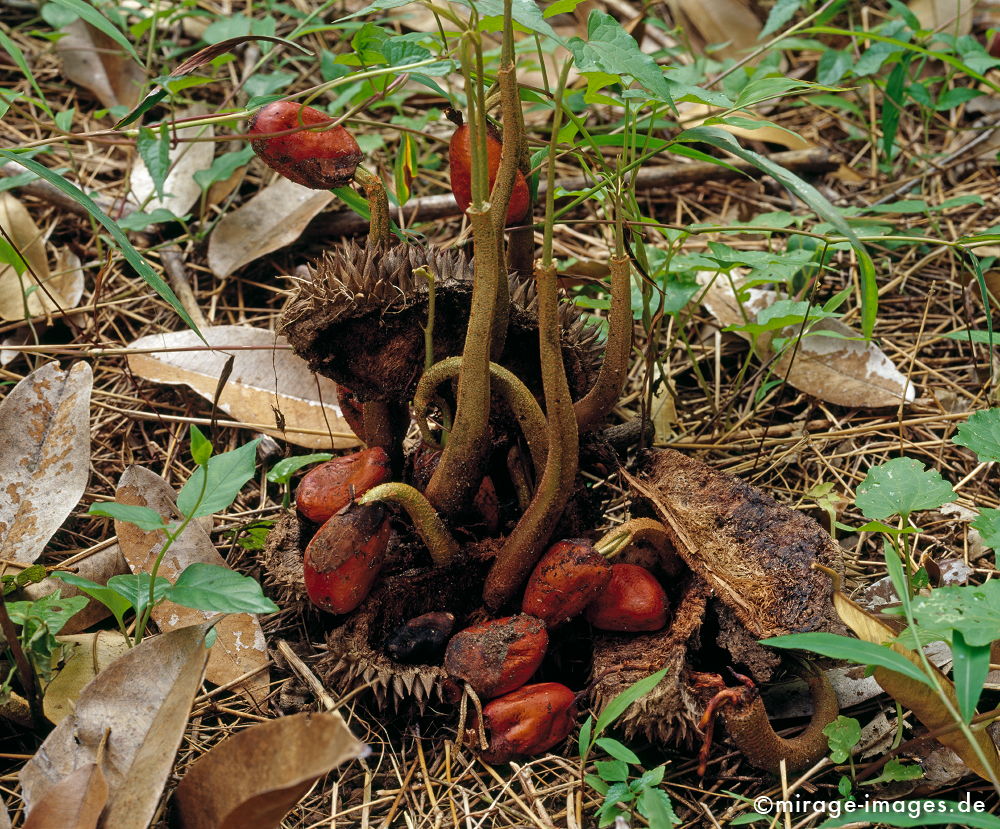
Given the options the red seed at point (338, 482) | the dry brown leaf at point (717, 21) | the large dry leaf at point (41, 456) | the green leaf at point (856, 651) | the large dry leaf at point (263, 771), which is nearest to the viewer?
the large dry leaf at point (263, 771)

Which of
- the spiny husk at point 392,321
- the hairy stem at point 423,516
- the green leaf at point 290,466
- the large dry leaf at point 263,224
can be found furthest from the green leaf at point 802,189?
the large dry leaf at point 263,224

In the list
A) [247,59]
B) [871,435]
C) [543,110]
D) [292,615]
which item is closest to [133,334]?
[292,615]

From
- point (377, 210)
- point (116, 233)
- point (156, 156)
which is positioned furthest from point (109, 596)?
point (156, 156)

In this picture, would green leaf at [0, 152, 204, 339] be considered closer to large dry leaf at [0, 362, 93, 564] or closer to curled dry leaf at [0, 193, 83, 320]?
large dry leaf at [0, 362, 93, 564]

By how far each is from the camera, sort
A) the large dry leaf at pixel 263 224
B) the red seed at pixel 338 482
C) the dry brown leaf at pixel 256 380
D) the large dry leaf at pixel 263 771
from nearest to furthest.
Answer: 1. the large dry leaf at pixel 263 771
2. the red seed at pixel 338 482
3. the dry brown leaf at pixel 256 380
4. the large dry leaf at pixel 263 224

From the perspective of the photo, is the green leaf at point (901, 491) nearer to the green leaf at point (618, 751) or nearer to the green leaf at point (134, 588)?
the green leaf at point (618, 751)

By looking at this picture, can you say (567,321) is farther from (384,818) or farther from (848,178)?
(848,178)

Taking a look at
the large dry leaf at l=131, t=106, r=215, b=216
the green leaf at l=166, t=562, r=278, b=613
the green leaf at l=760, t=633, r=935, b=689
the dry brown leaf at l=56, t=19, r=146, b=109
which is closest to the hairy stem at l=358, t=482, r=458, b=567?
the green leaf at l=166, t=562, r=278, b=613
